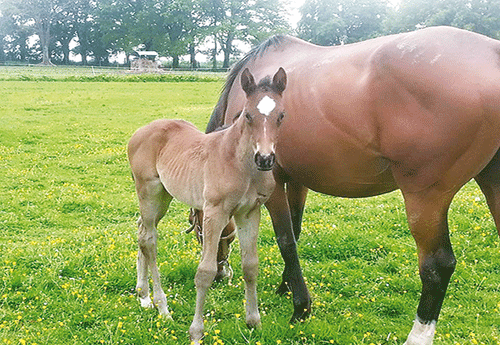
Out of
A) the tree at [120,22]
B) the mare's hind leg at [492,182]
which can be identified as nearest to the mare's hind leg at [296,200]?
the mare's hind leg at [492,182]

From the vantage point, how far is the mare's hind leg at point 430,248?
11.3 feet

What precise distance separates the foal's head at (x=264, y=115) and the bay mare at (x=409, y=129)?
0.71 meters

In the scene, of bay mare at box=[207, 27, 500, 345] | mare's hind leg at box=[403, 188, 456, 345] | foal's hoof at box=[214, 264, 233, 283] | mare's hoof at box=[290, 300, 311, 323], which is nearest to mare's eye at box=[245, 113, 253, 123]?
bay mare at box=[207, 27, 500, 345]

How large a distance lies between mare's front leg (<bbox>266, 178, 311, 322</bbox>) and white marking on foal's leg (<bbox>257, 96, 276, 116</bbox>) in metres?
1.25

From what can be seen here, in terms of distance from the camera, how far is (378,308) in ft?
15.3

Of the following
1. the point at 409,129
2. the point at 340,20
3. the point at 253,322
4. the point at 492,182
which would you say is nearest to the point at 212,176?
the point at 253,322

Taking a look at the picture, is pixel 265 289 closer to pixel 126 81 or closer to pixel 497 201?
pixel 497 201

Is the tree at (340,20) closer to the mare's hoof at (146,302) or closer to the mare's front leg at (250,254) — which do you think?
the mare's hoof at (146,302)

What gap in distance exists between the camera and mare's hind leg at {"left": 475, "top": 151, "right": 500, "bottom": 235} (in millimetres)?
3710

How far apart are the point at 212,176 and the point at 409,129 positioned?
1.61 metres

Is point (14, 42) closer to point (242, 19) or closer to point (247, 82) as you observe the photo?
point (242, 19)

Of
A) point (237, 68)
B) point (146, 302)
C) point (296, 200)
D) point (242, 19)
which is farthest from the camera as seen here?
point (242, 19)

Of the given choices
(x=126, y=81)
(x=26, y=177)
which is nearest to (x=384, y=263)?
(x=26, y=177)

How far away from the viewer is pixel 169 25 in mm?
67188
